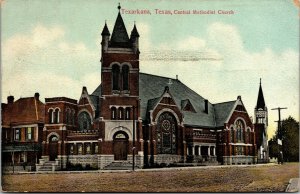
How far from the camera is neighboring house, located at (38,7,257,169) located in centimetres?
863

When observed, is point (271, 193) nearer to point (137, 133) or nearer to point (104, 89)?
point (137, 133)

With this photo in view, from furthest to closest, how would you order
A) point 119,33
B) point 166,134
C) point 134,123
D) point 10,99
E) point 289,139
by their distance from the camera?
point 166,134 → point 134,123 → point 289,139 → point 119,33 → point 10,99

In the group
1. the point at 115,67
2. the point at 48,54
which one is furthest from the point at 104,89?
the point at 48,54

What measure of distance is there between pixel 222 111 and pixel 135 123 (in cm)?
149

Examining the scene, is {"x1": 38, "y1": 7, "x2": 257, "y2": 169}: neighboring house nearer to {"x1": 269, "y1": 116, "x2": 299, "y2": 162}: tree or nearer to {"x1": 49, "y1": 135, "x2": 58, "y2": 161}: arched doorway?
{"x1": 49, "y1": 135, "x2": 58, "y2": 161}: arched doorway

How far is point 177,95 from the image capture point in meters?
9.31

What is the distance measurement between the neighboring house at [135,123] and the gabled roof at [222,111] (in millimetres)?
16

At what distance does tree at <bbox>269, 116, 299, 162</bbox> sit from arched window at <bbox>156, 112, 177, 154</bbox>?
5.52 feet

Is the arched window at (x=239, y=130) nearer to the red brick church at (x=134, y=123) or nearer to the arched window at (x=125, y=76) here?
the red brick church at (x=134, y=123)

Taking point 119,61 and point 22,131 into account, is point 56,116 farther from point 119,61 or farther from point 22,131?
point 119,61

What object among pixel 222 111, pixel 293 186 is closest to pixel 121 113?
pixel 222 111

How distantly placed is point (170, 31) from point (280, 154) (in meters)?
2.69

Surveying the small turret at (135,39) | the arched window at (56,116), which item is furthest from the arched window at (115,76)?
the arched window at (56,116)

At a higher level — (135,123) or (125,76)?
(125,76)
